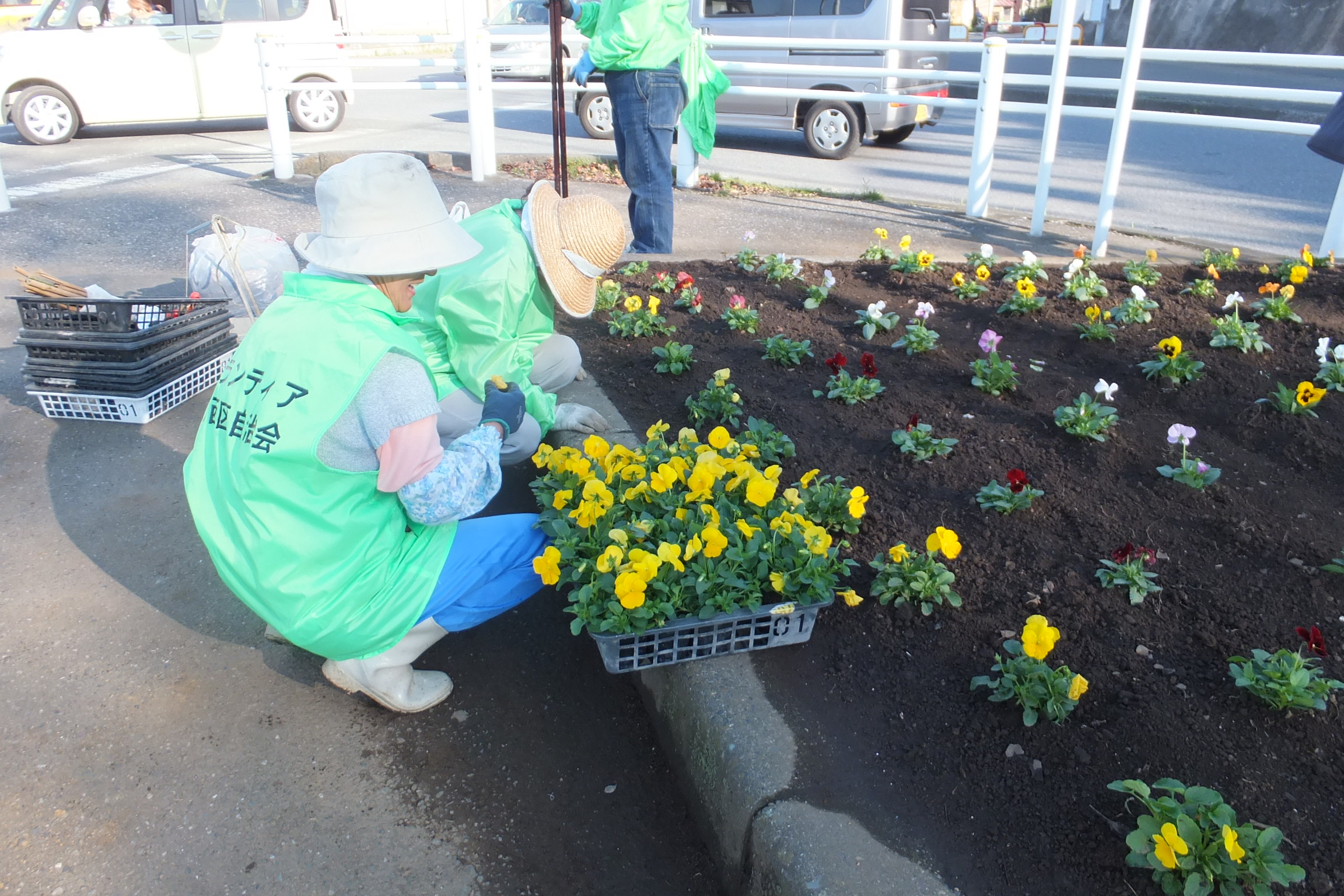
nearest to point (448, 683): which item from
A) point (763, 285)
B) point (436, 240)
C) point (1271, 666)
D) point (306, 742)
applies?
point (306, 742)

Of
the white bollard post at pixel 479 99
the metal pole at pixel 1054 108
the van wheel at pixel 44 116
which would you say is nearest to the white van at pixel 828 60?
the white bollard post at pixel 479 99

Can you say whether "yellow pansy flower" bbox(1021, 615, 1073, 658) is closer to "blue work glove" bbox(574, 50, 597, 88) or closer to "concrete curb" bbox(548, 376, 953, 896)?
"concrete curb" bbox(548, 376, 953, 896)

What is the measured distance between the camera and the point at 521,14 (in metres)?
18.8

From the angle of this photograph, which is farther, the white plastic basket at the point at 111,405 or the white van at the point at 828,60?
the white van at the point at 828,60

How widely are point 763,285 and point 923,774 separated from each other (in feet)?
11.4

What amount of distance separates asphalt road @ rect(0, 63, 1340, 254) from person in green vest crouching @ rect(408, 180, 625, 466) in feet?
14.9

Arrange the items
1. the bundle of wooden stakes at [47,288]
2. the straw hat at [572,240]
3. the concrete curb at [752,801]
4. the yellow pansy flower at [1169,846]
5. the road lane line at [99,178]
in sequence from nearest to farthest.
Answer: the yellow pansy flower at [1169,846]
the concrete curb at [752,801]
the straw hat at [572,240]
the bundle of wooden stakes at [47,288]
the road lane line at [99,178]

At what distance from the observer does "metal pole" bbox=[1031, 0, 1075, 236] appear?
612cm

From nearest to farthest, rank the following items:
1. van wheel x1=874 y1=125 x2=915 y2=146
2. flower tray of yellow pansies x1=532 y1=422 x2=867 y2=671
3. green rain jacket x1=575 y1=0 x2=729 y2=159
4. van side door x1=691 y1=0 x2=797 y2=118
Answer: flower tray of yellow pansies x1=532 y1=422 x2=867 y2=671 < green rain jacket x1=575 y1=0 x2=729 y2=159 < van side door x1=691 y1=0 x2=797 y2=118 < van wheel x1=874 y1=125 x2=915 y2=146

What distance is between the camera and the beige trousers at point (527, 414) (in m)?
3.40

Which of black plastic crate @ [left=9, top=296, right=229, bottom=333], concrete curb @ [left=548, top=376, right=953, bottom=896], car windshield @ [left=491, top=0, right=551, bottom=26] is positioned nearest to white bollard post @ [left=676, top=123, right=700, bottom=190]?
black plastic crate @ [left=9, top=296, right=229, bottom=333]

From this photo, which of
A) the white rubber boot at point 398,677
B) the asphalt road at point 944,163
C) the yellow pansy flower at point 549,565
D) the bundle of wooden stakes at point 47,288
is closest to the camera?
the yellow pansy flower at point 549,565

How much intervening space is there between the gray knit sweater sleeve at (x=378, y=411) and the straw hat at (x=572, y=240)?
1.29 m

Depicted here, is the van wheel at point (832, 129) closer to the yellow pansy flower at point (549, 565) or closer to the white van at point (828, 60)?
the white van at point (828, 60)
